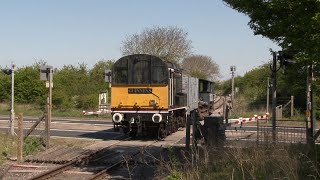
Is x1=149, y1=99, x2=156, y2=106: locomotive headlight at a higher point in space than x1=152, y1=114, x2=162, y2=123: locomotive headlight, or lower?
higher

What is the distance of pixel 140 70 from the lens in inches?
763

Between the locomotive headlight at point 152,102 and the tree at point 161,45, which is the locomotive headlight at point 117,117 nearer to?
the locomotive headlight at point 152,102

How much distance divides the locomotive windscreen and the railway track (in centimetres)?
A: 320

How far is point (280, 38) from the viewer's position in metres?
9.48

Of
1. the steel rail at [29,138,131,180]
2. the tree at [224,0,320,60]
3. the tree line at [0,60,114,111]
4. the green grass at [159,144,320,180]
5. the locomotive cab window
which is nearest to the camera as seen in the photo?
the tree at [224,0,320,60]

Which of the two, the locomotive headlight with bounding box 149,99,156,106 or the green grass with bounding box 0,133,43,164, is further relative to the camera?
the locomotive headlight with bounding box 149,99,156,106

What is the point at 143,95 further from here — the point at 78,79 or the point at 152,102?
the point at 78,79

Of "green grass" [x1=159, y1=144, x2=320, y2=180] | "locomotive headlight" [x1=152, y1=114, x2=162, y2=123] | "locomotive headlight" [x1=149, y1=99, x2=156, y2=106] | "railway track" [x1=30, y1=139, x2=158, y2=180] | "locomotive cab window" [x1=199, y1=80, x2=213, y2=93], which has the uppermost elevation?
"locomotive cab window" [x1=199, y1=80, x2=213, y2=93]

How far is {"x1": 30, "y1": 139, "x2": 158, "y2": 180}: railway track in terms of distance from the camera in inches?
467

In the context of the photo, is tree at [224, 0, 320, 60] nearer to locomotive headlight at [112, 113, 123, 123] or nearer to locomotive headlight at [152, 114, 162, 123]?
locomotive headlight at [152, 114, 162, 123]

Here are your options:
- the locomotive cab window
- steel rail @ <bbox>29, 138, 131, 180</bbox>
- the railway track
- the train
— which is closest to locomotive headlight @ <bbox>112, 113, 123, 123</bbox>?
the train

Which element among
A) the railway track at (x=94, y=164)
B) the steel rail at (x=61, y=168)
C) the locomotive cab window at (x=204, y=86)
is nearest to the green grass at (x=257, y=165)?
the railway track at (x=94, y=164)

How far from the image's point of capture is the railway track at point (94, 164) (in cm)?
1185

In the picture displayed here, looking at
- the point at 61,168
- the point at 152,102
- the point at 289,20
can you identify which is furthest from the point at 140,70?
the point at 289,20
